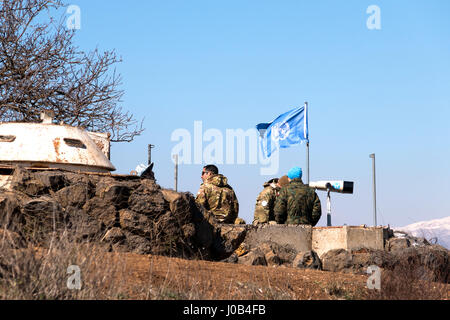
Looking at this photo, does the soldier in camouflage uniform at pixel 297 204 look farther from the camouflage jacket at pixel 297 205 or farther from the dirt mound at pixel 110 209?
the dirt mound at pixel 110 209

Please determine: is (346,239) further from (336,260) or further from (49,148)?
(49,148)

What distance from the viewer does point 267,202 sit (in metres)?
13.2

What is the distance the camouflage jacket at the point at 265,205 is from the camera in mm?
13133

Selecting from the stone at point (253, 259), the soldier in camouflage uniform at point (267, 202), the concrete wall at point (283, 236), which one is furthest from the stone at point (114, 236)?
the soldier in camouflage uniform at point (267, 202)

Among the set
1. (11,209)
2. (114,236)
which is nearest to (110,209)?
(114,236)

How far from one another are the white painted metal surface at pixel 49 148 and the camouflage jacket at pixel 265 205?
3.67m

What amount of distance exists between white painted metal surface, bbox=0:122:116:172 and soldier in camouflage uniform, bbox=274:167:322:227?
3.22 meters

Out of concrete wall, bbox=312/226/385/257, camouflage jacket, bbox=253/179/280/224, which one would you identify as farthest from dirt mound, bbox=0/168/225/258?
camouflage jacket, bbox=253/179/280/224

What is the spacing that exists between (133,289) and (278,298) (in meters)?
1.43

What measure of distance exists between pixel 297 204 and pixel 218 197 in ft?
4.26

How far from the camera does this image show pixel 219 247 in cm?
977
